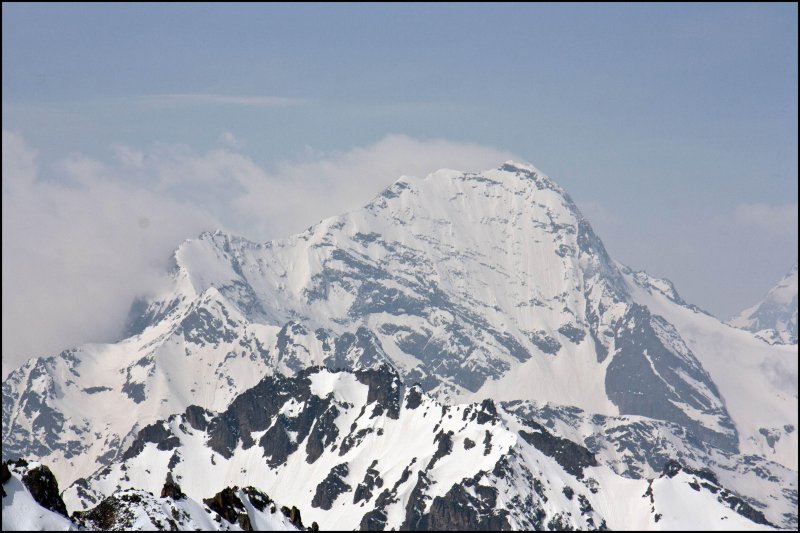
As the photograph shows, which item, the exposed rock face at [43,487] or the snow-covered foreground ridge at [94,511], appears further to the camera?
the exposed rock face at [43,487]

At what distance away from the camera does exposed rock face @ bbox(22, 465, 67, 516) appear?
168875mm

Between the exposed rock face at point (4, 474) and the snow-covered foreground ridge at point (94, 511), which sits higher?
the exposed rock face at point (4, 474)

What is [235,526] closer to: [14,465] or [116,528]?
[116,528]

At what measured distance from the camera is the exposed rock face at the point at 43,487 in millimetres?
168875

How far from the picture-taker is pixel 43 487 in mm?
170875

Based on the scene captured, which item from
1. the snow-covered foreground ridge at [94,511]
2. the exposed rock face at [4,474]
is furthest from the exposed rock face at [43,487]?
the exposed rock face at [4,474]

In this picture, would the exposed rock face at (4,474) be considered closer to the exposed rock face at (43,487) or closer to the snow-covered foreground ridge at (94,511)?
the snow-covered foreground ridge at (94,511)

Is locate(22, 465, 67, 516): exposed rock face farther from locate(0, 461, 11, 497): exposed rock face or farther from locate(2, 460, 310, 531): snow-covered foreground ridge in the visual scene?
locate(0, 461, 11, 497): exposed rock face

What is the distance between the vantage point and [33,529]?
158 m

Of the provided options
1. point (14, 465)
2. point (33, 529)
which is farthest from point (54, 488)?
point (33, 529)

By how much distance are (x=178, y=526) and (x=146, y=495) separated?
9616mm

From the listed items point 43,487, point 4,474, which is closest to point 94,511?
point 43,487

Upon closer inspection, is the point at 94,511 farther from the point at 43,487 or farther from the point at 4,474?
the point at 4,474

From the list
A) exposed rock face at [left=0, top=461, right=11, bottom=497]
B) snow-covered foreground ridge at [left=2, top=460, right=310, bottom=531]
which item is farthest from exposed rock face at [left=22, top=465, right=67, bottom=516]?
exposed rock face at [left=0, top=461, right=11, bottom=497]
